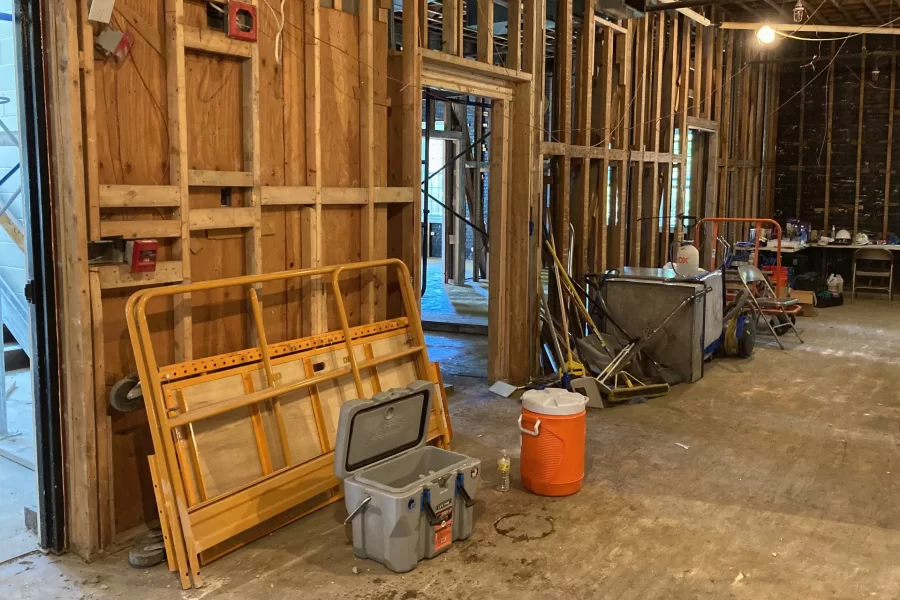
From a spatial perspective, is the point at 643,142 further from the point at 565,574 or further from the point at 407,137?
the point at 565,574

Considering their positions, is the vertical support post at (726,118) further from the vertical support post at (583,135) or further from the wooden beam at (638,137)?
the vertical support post at (583,135)

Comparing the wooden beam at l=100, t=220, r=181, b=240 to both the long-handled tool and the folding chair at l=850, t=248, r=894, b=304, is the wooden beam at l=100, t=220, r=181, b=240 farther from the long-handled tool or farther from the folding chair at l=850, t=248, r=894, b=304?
the folding chair at l=850, t=248, r=894, b=304

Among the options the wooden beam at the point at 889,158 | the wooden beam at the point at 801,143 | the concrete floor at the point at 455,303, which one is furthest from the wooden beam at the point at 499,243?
the wooden beam at the point at 889,158

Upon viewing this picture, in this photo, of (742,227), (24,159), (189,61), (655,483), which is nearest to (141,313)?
(24,159)

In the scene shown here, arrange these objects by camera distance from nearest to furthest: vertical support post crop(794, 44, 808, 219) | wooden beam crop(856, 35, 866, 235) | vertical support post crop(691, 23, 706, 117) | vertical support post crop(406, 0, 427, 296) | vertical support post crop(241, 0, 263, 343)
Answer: vertical support post crop(241, 0, 263, 343) < vertical support post crop(406, 0, 427, 296) < vertical support post crop(691, 23, 706, 117) < wooden beam crop(856, 35, 866, 235) < vertical support post crop(794, 44, 808, 219)

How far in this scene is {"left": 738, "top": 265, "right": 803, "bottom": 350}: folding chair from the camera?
726 centimetres

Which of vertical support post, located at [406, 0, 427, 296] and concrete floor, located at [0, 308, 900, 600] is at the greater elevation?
vertical support post, located at [406, 0, 427, 296]

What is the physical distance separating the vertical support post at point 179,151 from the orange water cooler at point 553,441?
1.63 m

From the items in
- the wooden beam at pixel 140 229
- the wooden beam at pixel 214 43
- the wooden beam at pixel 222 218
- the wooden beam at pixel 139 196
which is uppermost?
the wooden beam at pixel 214 43

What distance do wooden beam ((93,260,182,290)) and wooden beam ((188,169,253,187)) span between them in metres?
0.37

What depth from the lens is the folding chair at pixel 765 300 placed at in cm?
726

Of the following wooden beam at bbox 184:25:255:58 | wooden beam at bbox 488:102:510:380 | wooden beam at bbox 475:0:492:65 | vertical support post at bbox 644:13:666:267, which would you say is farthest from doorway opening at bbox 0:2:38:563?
vertical support post at bbox 644:13:666:267

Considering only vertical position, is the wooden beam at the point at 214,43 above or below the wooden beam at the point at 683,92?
below

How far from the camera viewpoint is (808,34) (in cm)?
1093
